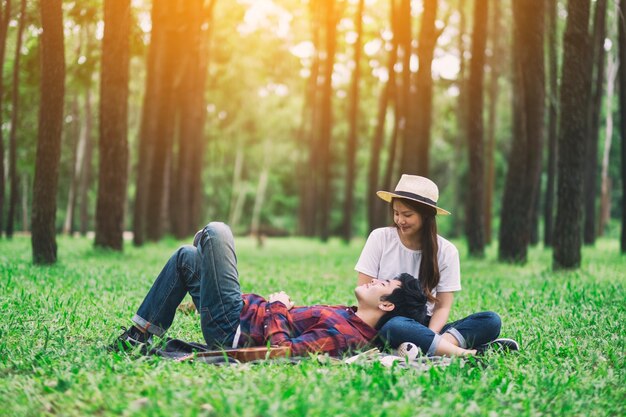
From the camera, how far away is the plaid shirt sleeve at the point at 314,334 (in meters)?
6.24

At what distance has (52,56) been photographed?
13133 millimetres

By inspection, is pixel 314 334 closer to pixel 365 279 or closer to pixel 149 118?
pixel 365 279

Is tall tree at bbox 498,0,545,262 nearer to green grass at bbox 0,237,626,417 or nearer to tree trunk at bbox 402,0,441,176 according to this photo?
tree trunk at bbox 402,0,441,176

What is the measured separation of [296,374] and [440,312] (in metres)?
1.87

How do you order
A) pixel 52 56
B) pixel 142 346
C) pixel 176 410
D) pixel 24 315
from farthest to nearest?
pixel 52 56 < pixel 24 315 < pixel 142 346 < pixel 176 410

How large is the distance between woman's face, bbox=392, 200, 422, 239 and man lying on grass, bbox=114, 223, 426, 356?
0.52 meters

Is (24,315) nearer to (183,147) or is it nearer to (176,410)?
(176,410)

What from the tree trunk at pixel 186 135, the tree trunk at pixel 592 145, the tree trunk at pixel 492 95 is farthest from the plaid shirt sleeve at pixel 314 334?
the tree trunk at pixel 492 95

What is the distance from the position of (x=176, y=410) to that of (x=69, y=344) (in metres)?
2.65

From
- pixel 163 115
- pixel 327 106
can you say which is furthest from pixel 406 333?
pixel 327 106

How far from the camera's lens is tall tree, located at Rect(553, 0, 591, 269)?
13703mm

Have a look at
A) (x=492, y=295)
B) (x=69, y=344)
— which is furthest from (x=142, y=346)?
(x=492, y=295)

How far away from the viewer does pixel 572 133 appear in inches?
547

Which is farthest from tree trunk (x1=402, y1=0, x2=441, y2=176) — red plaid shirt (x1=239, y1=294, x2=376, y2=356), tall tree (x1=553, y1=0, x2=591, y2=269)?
red plaid shirt (x1=239, y1=294, x2=376, y2=356)
